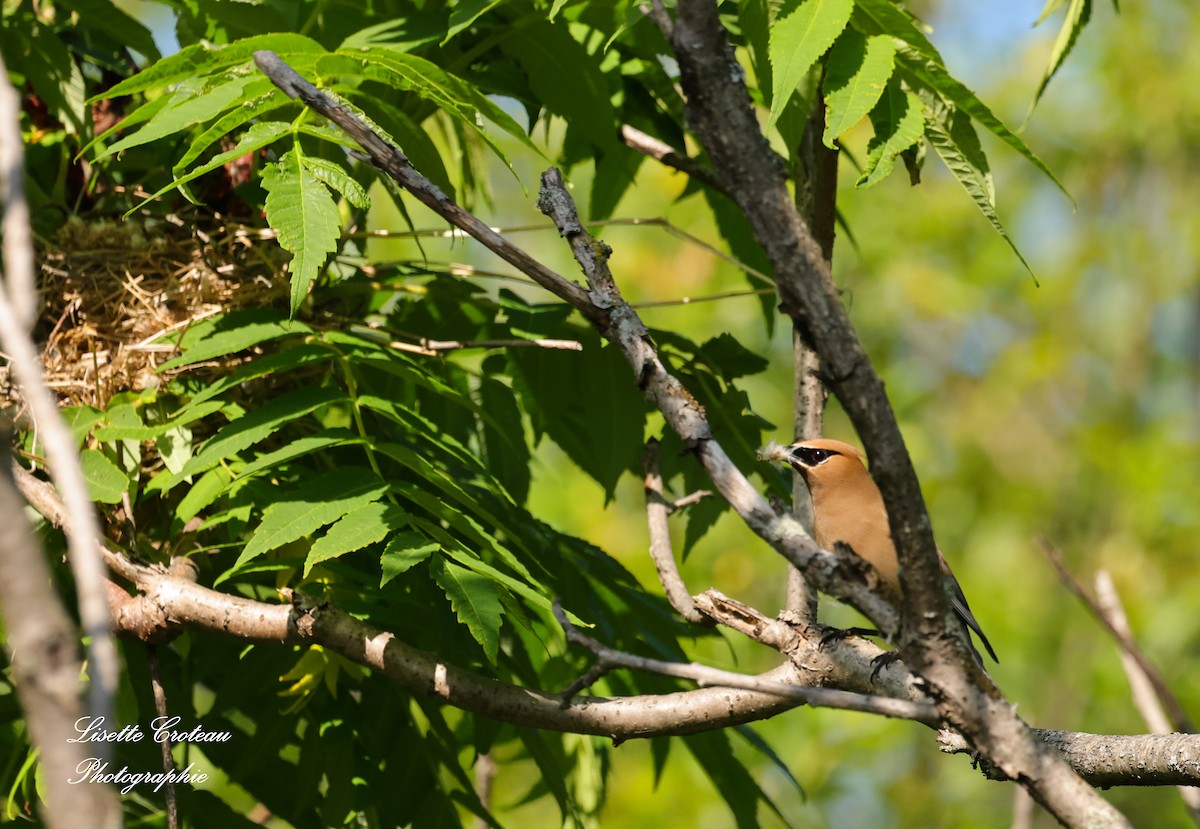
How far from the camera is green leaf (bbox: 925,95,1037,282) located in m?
2.77

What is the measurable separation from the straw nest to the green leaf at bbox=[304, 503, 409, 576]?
43.1 inches

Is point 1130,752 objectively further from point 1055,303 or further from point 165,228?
point 1055,303

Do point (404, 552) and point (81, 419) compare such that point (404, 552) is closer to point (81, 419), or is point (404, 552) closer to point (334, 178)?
point (334, 178)

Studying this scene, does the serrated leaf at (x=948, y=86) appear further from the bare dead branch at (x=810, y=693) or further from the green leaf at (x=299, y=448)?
the green leaf at (x=299, y=448)

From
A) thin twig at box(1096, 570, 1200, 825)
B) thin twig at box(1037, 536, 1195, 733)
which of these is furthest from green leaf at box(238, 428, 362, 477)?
thin twig at box(1096, 570, 1200, 825)

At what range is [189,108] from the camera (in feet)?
8.64

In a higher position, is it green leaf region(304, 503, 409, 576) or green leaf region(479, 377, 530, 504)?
green leaf region(479, 377, 530, 504)

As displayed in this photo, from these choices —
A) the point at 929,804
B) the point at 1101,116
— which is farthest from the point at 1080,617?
the point at 1101,116

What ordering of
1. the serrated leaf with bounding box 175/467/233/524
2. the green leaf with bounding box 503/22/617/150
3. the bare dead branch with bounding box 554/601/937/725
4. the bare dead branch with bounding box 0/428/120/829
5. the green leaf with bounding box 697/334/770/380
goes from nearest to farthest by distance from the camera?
the bare dead branch with bounding box 0/428/120/829
the bare dead branch with bounding box 554/601/937/725
the serrated leaf with bounding box 175/467/233/524
the green leaf with bounding box 503/22/617/150
the green leaf with bounding box 697/334/770/380

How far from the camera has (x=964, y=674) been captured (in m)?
1.79

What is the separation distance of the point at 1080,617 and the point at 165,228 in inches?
383

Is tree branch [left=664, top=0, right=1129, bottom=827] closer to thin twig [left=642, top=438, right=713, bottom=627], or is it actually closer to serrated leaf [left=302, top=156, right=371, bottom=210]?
Answer: thin twig [left=642, top=438, right=713, bottom=627]

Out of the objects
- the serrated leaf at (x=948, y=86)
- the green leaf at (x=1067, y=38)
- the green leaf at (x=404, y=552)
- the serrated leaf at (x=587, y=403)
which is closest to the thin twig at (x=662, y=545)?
the serrated leaf at (x=587, y=403)

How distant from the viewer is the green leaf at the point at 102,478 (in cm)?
283
